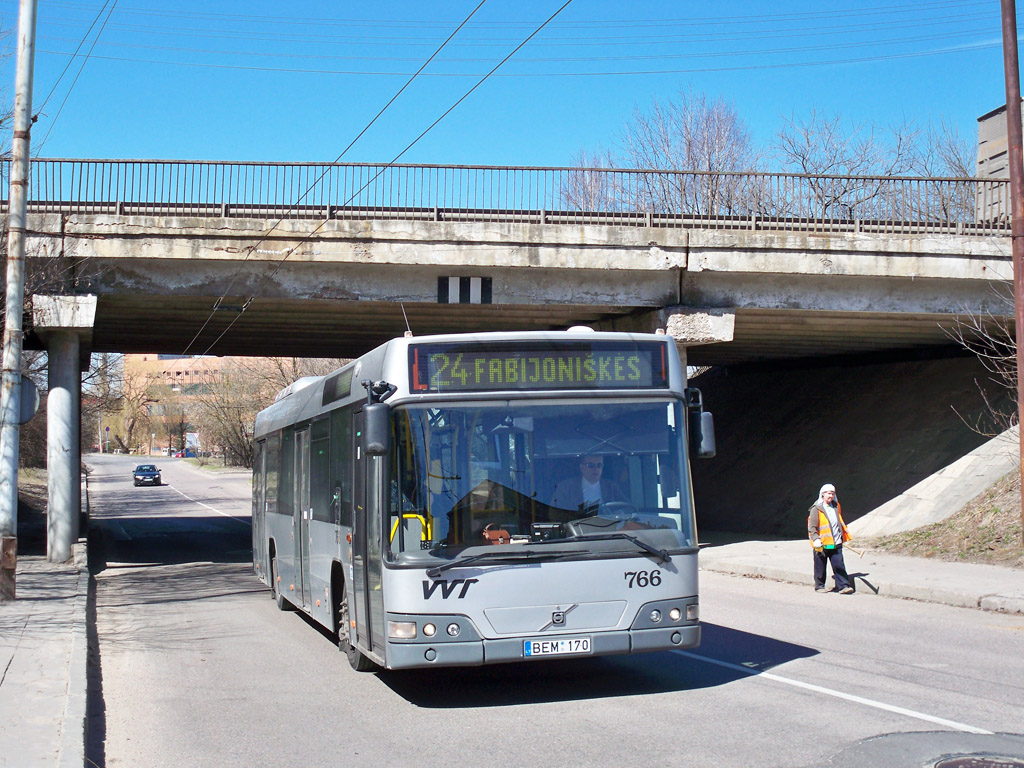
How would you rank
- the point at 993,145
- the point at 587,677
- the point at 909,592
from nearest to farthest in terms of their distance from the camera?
the point at 587,677 < the point at 909,592 < the point at 993,145

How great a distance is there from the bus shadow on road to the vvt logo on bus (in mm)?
1045

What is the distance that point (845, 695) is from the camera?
24.8 feet

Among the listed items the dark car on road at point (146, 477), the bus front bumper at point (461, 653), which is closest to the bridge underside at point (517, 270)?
the bus front bumper at point (461, 653)

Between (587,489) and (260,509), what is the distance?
8692 mm

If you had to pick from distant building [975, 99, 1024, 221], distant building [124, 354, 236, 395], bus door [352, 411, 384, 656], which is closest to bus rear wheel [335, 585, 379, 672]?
bus door [352, 411, 384, 656]

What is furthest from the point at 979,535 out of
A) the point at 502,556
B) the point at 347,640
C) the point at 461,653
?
the point at 461,653

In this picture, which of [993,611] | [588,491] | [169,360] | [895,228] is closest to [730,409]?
[895,228]

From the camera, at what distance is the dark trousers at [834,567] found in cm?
1440

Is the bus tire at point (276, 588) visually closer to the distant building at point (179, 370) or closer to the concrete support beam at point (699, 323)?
the concrete support beam at point (699, 323)

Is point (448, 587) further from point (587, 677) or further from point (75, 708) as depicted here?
point (75, 708)

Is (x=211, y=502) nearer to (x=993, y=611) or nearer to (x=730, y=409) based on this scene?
(x=730, y=409)

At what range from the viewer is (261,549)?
1491cm

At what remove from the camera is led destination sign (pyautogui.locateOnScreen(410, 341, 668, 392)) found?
746 centimetres

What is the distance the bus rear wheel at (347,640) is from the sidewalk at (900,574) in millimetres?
8091
